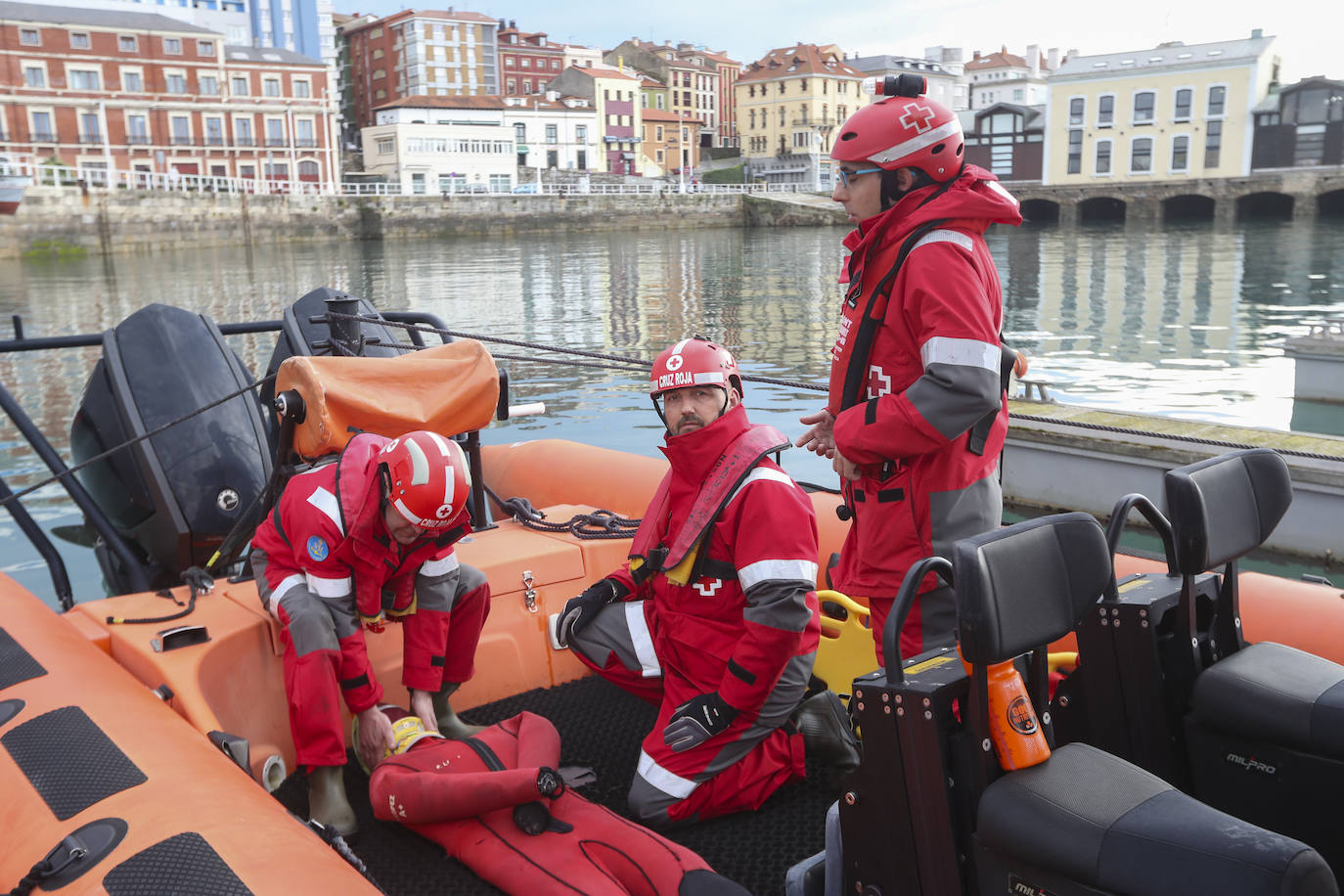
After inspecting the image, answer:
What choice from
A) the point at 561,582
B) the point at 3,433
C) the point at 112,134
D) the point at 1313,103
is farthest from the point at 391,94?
the point at 561,582

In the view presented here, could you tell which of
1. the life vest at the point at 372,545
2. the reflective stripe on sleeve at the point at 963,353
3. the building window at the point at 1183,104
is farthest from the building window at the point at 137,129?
the reflective stripe on sleeve at the point at 963,353

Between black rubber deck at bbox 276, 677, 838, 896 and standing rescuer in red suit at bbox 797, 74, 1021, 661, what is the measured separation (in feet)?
2.08

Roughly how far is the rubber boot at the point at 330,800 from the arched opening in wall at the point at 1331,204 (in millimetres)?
48419

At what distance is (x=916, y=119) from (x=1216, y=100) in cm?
5145

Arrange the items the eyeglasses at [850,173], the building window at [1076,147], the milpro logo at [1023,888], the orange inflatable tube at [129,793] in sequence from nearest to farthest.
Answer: the milpro logo at [1023,888], the orange inflatable tube at [129,793], the eyeglasses at [850,173], the building window at [1076,147]

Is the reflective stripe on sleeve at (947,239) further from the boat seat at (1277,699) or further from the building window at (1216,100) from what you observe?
the building window at (1216,100)

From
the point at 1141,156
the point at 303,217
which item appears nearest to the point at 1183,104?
the point at 1141,156

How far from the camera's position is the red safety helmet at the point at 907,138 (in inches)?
84.0

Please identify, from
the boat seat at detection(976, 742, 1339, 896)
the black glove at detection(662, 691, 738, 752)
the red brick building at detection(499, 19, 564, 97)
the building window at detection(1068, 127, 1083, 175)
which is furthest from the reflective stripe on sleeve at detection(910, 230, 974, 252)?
the red brick building at detection(499, 19, 564, 97)

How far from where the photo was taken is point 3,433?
9836mm

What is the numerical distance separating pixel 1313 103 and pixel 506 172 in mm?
37173

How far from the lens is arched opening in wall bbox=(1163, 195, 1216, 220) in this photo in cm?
4653

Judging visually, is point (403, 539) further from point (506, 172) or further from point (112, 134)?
point (506, 172)

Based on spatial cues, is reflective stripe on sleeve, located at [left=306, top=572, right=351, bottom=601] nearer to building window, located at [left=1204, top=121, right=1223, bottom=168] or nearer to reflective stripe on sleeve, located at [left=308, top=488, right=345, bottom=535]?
reflective stripe on sleeve, located at [left=308, top=488, right=345, bottom=535]
